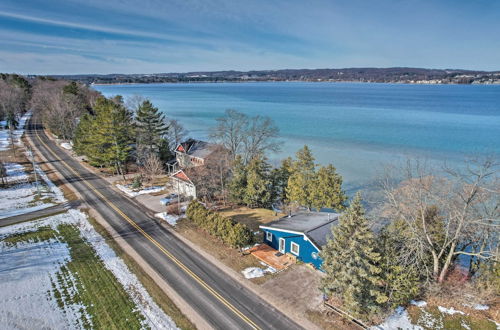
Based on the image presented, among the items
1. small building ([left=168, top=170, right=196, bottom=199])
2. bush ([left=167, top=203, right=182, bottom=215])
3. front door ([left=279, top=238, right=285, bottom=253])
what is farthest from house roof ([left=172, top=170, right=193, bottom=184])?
front door ([left=279, top=238, right=285, bottom=253])

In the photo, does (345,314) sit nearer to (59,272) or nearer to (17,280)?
(59,272)

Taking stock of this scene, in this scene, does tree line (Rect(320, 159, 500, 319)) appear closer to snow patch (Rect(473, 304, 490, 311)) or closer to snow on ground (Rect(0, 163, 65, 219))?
snow patch (Rect(473, 304, 490, 311))

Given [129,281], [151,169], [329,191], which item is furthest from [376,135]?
[129,281]

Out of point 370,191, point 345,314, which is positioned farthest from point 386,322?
point 370,191

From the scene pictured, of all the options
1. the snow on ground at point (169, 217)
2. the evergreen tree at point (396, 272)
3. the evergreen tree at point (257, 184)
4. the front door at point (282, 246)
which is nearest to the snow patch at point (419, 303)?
the evergreen tree at point (396, 272)

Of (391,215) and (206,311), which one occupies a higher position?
(391,215)

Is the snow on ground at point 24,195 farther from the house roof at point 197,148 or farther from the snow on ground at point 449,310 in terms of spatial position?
the snow on ground at point 449,310

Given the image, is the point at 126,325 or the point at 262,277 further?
the point at 262,277
